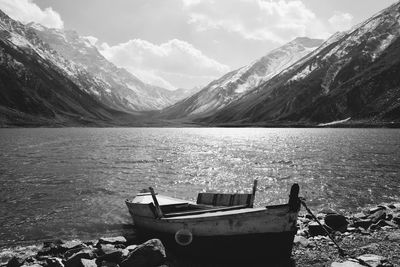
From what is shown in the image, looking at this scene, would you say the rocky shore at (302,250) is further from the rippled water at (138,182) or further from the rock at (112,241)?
the rippled water at (138,182)

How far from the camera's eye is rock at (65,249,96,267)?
65.7 feet

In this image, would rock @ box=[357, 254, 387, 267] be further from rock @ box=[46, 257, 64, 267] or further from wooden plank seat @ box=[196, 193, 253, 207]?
rock @ box=[46, 257, 64, 267]

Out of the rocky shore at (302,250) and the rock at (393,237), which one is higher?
the rock at (393,237)

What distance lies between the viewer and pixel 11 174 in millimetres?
54062

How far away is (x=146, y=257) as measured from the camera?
67.1 feet

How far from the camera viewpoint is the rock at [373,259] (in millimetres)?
19031

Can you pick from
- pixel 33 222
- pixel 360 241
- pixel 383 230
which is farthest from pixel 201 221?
pixel 33 222

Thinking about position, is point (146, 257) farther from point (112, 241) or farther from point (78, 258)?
point (112, 241)

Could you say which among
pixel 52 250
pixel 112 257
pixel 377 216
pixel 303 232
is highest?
pixel 377 216

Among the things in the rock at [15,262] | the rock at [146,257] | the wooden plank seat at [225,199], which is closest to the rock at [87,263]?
the rock at [146,257]

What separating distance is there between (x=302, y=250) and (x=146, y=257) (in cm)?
934

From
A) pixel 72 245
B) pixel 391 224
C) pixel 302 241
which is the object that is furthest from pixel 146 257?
pixel 391 224

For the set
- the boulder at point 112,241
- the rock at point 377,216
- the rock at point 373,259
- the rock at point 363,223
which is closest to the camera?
the rock at point 373,259

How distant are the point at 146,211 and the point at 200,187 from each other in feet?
67.7
